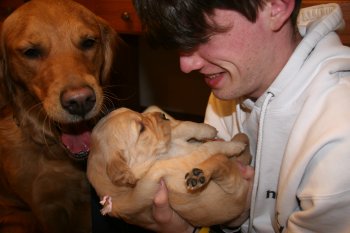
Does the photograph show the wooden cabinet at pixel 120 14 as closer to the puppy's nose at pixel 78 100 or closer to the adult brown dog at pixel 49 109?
the adult brown dog at pixel 49 109

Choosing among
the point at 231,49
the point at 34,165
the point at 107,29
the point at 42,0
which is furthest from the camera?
the point at 107,29

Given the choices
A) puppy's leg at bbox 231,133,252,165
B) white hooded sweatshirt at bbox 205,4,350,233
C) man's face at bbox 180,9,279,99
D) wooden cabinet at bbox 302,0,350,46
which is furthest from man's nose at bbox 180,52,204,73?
wooden cabinet at bbox 302,0,350,46

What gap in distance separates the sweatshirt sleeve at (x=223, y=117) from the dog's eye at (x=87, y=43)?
0.70m

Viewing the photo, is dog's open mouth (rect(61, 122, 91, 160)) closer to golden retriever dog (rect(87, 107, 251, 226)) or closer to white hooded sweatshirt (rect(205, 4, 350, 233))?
golden retriever dog (rect(87, 107, 251, 226))

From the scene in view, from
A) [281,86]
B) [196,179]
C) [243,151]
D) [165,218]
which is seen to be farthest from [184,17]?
→ [165,218]

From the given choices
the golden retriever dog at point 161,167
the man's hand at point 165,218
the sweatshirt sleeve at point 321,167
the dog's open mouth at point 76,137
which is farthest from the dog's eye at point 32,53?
the sweatshirt sleeve at point 321,167

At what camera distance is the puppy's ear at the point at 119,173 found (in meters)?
1.15

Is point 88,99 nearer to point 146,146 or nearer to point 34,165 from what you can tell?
point 146,146

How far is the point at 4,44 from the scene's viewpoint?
1779 mm

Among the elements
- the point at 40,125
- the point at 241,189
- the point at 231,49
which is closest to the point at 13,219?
the point at 40,125

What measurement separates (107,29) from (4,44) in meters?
0.57

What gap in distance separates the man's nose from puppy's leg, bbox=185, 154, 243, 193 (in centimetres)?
34

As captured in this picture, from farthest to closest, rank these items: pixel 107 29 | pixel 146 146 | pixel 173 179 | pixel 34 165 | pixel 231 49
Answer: pixel 107 29, pixel 34 165, pixel 146 146, pixel 173 179, pixel 231 49

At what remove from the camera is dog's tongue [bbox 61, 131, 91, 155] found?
1629mm
